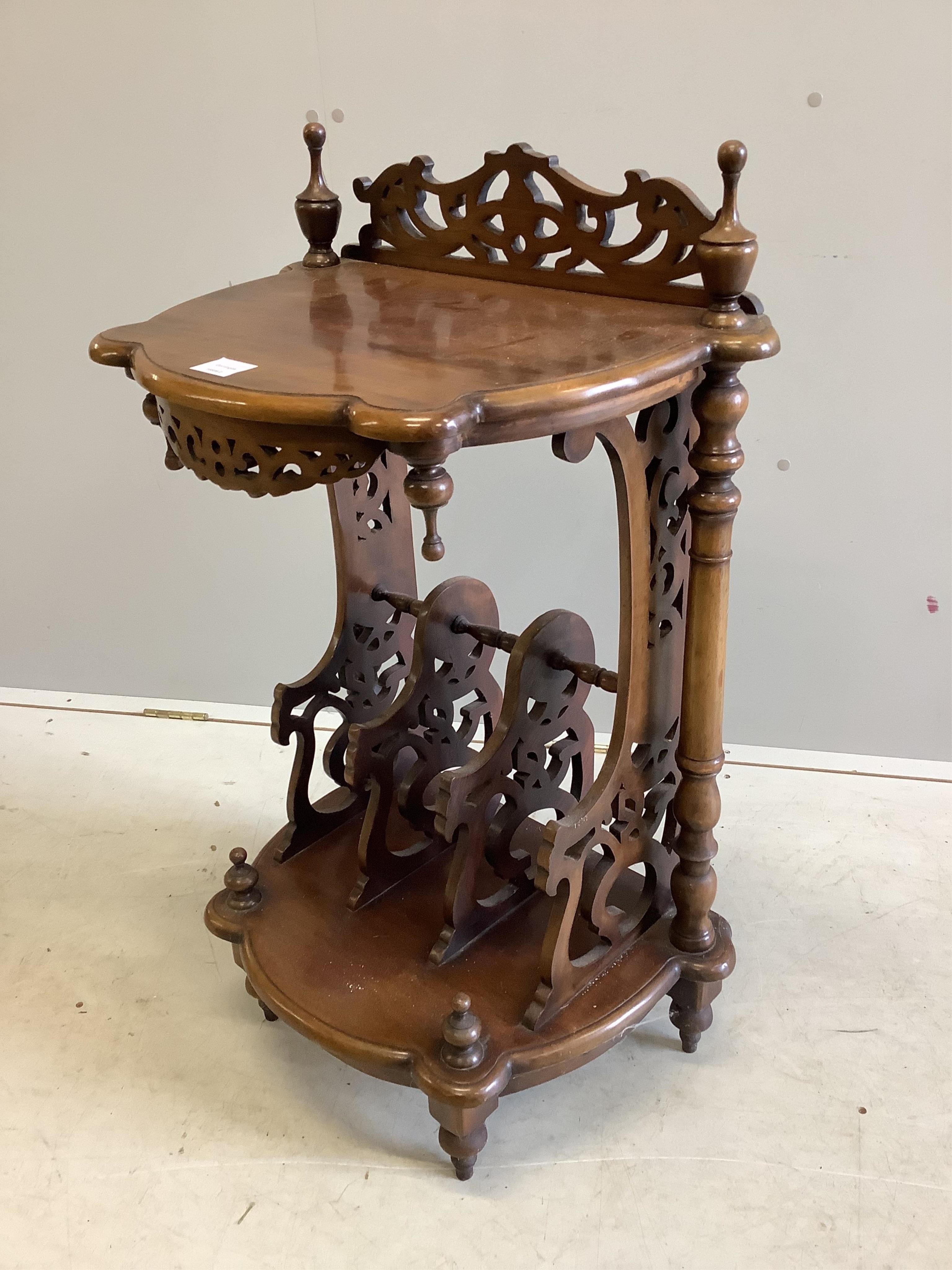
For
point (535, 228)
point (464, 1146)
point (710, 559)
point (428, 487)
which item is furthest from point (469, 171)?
point (464, 1146)

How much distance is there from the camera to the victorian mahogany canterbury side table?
1145 millimetres

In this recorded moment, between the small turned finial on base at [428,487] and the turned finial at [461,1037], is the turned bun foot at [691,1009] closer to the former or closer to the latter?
the turned finial at [461,1037]

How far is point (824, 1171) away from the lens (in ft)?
4.63

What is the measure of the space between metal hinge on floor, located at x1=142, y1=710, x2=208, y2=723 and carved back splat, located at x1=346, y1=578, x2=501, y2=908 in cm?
83

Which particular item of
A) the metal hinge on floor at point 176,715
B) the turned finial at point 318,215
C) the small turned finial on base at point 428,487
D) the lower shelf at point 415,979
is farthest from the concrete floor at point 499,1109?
the turned finial at point 318,215

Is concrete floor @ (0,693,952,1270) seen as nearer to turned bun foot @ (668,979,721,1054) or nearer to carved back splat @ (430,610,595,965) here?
turned bun foot @ (668,979,721,1054)

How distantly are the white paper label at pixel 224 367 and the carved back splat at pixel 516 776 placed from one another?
1.55ft

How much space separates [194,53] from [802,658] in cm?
148

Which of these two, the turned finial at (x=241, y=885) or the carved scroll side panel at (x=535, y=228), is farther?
the turned finial at (x=241, y=885)

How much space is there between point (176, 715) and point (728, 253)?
1618 millimetres

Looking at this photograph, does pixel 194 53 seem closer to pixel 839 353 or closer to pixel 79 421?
pixel 79 421

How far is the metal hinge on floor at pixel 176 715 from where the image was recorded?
245 centimetres

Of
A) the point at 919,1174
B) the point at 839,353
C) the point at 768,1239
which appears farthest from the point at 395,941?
the point at 839,353

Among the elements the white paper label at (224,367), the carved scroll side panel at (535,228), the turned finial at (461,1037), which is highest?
the carved scroll side panel at (535,228)
